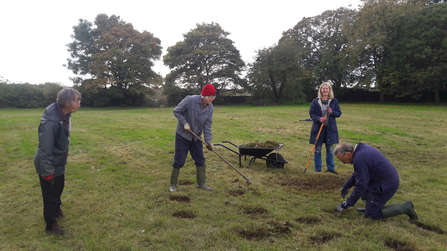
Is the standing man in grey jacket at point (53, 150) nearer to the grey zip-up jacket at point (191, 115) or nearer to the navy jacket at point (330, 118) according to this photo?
the grey zip-up jacket at point (191, 115)

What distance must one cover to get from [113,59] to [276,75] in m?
17.7

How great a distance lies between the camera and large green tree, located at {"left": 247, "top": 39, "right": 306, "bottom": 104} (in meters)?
30.4

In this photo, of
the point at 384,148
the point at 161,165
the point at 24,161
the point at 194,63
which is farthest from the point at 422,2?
the point at 24,161

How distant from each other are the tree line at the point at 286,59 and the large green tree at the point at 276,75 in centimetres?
11

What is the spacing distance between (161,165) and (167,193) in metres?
1.96

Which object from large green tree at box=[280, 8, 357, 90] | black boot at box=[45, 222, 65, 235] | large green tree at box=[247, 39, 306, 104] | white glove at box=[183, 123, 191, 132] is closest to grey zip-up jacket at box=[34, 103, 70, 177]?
black boot at box=[45, 222, 65, 235]

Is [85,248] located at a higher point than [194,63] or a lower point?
lower

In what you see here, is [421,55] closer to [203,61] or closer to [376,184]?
[203,61]

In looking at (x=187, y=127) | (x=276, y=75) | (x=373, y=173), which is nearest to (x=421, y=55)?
(x=276, y=75)

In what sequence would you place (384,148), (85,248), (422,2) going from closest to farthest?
(85,248) < (384,148) < (422,2)

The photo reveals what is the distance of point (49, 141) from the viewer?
3.29 meters

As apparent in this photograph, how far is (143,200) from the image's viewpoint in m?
4.70

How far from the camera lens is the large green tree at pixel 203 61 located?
34.1m

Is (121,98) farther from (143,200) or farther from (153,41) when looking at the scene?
A: (143,200)
